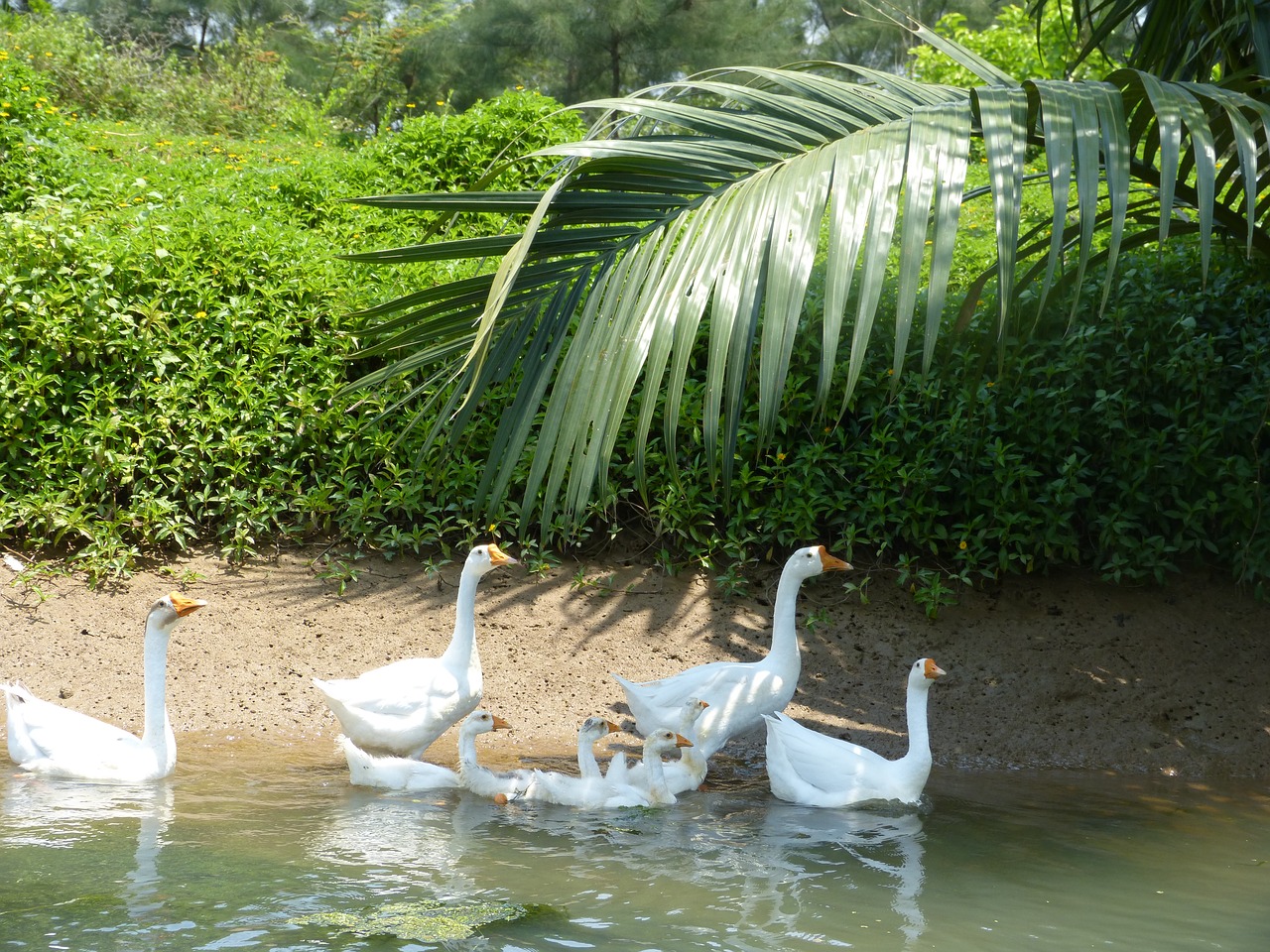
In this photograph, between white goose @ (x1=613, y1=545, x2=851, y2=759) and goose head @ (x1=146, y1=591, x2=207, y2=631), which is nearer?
goose head @ (x1=146, y1=591, x2=207, y2=631)

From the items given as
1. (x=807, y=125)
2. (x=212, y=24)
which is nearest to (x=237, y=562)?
(x=807, y=125)

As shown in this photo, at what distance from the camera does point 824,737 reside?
5.45m

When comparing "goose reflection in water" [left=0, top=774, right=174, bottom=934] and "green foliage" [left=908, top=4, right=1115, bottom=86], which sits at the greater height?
"green foliage" [left=908, top=4, right=1115, bottom=86]

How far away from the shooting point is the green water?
353cm

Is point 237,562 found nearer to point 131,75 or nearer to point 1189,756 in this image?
point 1189,756

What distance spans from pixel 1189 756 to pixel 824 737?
2.07 metres

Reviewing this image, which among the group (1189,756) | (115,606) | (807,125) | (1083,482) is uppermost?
(807,125)

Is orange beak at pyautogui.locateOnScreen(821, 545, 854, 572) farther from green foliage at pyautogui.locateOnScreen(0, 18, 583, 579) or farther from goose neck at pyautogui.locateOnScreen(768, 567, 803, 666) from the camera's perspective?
green foliage at pyautogui.locateOnScreen(0, 18, 583, 579)

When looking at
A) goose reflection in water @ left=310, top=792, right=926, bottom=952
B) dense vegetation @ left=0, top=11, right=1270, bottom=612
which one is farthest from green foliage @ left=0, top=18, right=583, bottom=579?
goose reflection in water @ left=310, top=792, right=926, bottom=952

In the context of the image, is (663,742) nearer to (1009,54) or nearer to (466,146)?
(466,146)

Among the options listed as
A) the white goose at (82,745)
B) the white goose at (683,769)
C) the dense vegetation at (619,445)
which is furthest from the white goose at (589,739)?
the white goose at (82,745)

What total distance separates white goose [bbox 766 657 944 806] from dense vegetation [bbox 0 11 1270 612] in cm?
175

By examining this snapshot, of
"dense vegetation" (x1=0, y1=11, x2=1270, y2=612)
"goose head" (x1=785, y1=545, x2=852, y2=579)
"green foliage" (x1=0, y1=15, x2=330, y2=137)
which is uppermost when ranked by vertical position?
"green foliage" (x1=0, y1=15, x2=330, y2=137)

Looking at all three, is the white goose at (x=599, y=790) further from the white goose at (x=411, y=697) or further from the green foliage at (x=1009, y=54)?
the green foliage at (x=1009, y=54)
